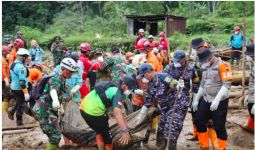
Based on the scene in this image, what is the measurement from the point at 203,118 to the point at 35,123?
4265mm

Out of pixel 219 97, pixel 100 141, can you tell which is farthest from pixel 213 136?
pixel 100 141

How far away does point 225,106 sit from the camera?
5770 millimetres

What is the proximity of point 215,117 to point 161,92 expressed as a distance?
85 centimetres

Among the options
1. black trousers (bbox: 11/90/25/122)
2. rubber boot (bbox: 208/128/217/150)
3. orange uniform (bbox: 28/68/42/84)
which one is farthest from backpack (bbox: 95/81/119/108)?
orange uniform (bbox: 28/68/42/84)

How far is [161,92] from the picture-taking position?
5.98m

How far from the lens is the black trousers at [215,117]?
5.75m

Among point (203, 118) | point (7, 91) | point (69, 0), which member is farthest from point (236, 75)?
→ point (69, 0)

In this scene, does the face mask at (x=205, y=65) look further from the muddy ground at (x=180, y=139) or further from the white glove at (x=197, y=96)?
the muddy ground at (x=180, y=139)

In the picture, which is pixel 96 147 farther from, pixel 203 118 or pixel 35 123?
pixel 35 123

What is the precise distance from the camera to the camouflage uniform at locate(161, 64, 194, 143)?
594 cm

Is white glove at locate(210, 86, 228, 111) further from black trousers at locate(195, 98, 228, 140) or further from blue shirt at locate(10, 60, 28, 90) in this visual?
blue shirt at locate(10, 60, 28, 90)

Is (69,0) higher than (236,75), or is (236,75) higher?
(69,0)

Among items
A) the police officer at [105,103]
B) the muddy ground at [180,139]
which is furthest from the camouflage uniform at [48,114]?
the muddy ground at [180,139]

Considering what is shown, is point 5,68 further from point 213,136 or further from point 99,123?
point 213,136
